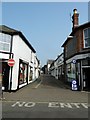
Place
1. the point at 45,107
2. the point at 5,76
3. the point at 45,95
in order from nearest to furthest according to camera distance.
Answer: the point at 45,107
the point at 45,95
the point at 5,76

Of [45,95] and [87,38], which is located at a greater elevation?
[87,38]

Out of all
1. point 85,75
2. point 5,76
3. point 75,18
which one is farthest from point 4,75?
point 75,18

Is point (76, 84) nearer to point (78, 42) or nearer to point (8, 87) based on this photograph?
point (78, 42)

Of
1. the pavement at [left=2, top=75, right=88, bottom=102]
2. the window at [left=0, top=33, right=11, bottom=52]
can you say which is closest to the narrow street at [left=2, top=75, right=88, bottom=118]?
the pavement at [left=2, top=75, right=88, bottom=102]

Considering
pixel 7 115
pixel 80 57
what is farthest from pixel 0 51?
pixel 7 115

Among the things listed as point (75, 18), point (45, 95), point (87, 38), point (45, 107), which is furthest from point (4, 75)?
point (75, 18)

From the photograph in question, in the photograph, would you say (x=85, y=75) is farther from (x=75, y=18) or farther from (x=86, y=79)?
(x=75, y=18)

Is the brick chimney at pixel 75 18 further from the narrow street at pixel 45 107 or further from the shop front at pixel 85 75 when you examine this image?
the narrow street at pixel 45 107

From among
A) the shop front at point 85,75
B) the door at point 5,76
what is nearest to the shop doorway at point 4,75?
the door at point 5,76

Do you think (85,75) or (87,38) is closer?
(87,38)

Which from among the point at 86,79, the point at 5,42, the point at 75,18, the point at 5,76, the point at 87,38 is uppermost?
the point at 75,18

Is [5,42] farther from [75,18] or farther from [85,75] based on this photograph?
[75,18]

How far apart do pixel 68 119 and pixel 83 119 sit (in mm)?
614

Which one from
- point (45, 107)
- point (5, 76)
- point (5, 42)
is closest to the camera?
point (45, 107)
